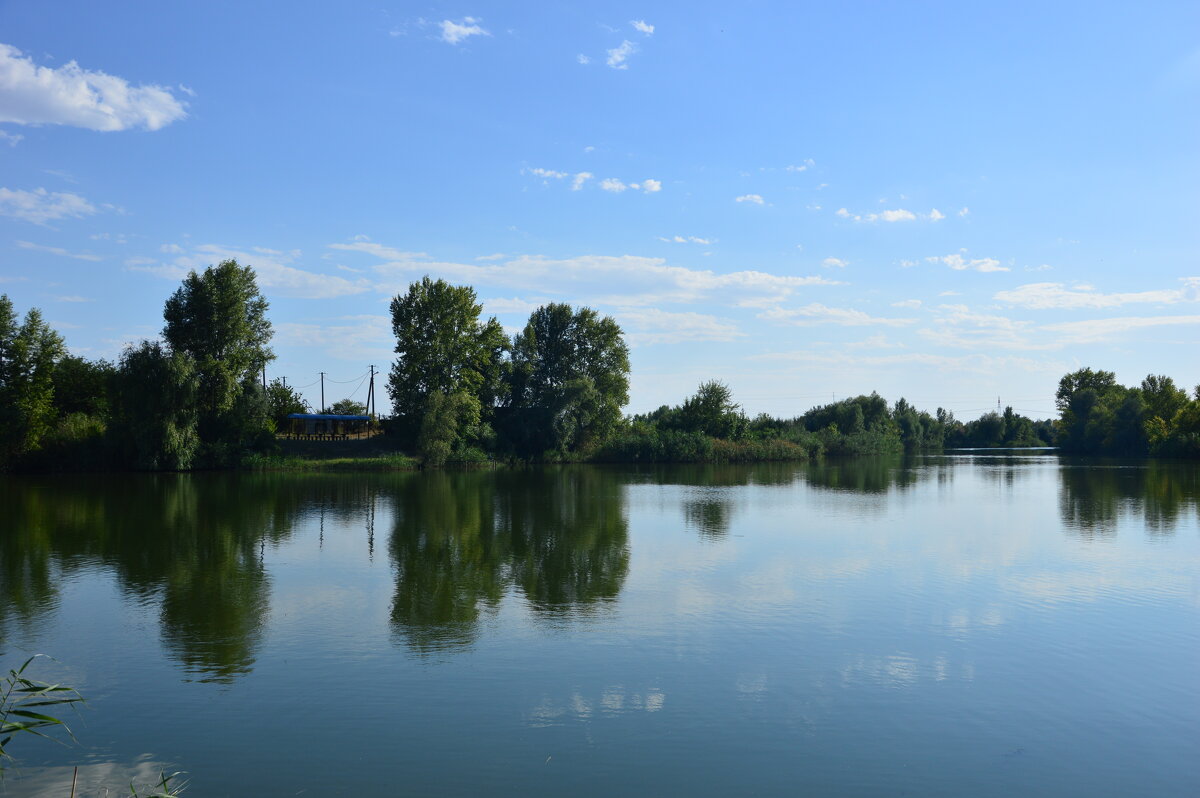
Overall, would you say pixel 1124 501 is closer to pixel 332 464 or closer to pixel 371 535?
pixel 371 535

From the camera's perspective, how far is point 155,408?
135 ft

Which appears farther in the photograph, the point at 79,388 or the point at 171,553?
the point at 79,388

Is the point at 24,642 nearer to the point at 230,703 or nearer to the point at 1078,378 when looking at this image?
the point at 230,703

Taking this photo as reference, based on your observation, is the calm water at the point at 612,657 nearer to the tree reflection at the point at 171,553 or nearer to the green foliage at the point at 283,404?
the tree reflection at the point at 171,553

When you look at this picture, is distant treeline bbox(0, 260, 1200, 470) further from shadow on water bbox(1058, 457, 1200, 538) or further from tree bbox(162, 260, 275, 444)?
shadow on water bbox(1058, 457, 1200, 538)

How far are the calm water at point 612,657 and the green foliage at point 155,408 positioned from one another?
23.1 meters

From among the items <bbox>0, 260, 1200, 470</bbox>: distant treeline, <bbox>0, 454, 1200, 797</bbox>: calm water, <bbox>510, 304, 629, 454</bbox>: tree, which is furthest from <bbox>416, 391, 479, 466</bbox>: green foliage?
<bbox>0, 454, 1200, 797</bbox>: calm water

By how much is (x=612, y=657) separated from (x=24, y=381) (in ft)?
144

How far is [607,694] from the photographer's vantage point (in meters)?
7.73

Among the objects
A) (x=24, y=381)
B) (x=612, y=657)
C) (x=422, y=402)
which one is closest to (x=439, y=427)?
(x=422, y=402)

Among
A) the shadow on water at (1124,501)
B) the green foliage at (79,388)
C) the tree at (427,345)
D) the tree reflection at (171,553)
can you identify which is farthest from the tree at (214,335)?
the shadow on water at (1124,501)

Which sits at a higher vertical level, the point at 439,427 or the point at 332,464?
the point at 439,427

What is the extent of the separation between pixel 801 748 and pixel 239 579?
33.6 feet

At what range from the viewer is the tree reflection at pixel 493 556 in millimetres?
11031
